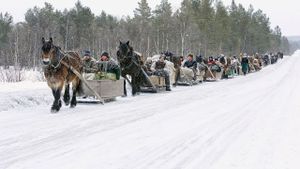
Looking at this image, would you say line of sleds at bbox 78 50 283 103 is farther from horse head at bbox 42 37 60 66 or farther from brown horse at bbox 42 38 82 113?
horse head at bbox 42 37 60 66

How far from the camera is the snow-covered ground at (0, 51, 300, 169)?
21.0 ft

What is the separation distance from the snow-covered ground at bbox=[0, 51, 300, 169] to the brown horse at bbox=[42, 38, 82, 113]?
45cm

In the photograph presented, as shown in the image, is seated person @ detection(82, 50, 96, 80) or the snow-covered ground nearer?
the snow-covered ground

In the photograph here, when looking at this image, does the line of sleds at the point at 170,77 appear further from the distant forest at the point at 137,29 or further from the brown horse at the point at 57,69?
the distant forest at the point at 137,29

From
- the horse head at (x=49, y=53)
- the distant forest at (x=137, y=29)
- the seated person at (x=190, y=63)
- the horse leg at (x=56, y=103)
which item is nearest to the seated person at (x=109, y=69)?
the horse head at (x=49, y=53)

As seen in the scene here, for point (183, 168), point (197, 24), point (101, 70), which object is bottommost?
point (183, 168)

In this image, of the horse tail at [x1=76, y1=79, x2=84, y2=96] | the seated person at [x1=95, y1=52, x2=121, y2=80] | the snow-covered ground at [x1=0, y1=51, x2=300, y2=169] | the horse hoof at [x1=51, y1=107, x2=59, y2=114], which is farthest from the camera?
the seated person at [x1=95, y1=52, x2=121, y2=80]

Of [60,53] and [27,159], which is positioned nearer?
[27,159]

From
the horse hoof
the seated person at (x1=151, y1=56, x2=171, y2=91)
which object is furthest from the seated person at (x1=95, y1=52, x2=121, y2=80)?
the seated person at (x1=151, y1=56, x2=171, y2=91)

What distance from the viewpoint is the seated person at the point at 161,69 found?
1967 cm

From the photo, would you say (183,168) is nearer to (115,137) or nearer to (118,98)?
(115,137)

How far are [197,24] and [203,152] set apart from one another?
6580cm

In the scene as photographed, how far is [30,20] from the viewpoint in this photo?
242ft

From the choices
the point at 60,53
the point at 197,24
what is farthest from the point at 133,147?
the point at 197,24
